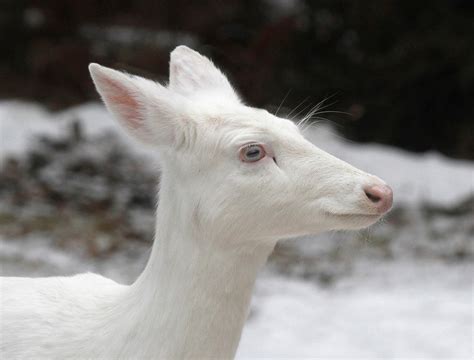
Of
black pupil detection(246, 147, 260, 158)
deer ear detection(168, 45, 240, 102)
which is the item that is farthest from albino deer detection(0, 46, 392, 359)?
deer ear detection(168, 45, 240, 102)

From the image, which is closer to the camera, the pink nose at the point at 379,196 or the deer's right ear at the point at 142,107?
the pink nose at the point at 379,196

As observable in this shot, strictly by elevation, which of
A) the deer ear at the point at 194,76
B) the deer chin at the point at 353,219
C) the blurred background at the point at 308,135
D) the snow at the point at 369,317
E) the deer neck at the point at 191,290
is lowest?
the deer neck at the point at 191,290

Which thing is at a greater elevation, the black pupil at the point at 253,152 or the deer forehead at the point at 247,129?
the deer forehead at the point at 247,129

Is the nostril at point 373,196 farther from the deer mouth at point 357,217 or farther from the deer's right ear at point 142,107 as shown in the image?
the deer's right ear at point 142,107

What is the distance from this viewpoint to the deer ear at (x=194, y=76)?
9.26ft

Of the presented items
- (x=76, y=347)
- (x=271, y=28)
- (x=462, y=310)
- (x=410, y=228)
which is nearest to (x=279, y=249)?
(x=410, y=228)

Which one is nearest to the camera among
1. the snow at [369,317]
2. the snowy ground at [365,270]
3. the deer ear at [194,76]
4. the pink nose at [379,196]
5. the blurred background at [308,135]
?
the pink nose at [379,196]

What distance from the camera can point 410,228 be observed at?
653 cm

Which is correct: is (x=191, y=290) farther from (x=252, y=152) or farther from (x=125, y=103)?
(x=125, y=103)

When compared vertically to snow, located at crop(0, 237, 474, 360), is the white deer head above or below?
below

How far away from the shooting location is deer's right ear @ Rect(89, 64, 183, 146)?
2510 millimetres

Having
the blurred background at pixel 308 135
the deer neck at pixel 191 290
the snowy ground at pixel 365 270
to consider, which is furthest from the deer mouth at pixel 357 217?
the blurred background at pixel 308 135

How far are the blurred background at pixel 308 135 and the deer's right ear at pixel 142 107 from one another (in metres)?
2.59

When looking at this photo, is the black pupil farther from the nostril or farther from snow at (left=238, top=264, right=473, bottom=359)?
snow at (left=238, top=264, right=473, bottom=359)
